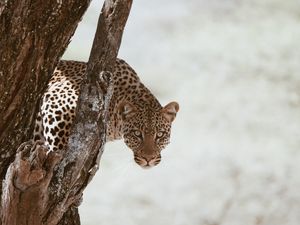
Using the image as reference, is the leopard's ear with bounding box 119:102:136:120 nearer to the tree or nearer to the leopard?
the leopard

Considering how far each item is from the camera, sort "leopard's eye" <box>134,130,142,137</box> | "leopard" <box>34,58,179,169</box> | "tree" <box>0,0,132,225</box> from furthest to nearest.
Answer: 1. "leopard's eye" <box>134,130,142,137</box>
2. "leopard" <box>34,58,179,169</box>
3. "tree" <box>0,0,132,225</box>

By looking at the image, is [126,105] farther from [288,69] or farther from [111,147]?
[288,69]

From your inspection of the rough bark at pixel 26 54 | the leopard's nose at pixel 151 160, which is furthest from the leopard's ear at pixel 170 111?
the rough bark at pixel 26 54

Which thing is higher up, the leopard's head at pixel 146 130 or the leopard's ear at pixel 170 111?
the leopard's ear at pixel 170 111

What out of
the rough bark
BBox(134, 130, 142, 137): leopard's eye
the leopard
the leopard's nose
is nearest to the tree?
the rough bark

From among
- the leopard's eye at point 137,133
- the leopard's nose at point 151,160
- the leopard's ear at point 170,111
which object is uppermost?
the leopard's ear at point 170,111

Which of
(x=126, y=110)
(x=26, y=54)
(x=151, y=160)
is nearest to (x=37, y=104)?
(x=26, y=54)

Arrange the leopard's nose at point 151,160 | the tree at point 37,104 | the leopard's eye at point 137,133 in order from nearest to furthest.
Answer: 1. the tree at point 37,104
2. the leopard's nose at point 151,160
3. the leopard's eye at point 137,133

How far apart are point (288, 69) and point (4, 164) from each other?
12.8 ft

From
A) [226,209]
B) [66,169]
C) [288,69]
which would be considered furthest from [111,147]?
[66,169]

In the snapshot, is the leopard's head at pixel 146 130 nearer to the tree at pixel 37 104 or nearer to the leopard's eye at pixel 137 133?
the leopard's eye at pixel 137 133

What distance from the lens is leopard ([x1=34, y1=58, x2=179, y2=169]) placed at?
4.93m

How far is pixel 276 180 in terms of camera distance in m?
7.07

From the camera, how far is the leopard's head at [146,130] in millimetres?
5117
